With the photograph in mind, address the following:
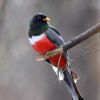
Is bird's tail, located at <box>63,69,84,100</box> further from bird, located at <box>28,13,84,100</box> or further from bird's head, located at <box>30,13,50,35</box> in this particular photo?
bird's head, located at <box>30,13,50,35</box>

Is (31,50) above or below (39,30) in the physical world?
below

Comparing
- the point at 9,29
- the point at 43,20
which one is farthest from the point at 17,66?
the point at 43,20

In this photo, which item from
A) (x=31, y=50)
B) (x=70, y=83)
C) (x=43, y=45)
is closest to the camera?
(x=70, y=83)

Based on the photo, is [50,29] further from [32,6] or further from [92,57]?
[32,6]

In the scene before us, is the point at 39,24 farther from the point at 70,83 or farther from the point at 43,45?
the point at 70,83

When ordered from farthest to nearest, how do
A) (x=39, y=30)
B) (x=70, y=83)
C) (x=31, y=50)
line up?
1. (x=31, y=50)
2. (x=39, y=30)
3. (x=70, y=83)

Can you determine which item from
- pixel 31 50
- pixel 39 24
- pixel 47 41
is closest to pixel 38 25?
pixel 39 24

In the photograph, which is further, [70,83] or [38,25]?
[38,25]
